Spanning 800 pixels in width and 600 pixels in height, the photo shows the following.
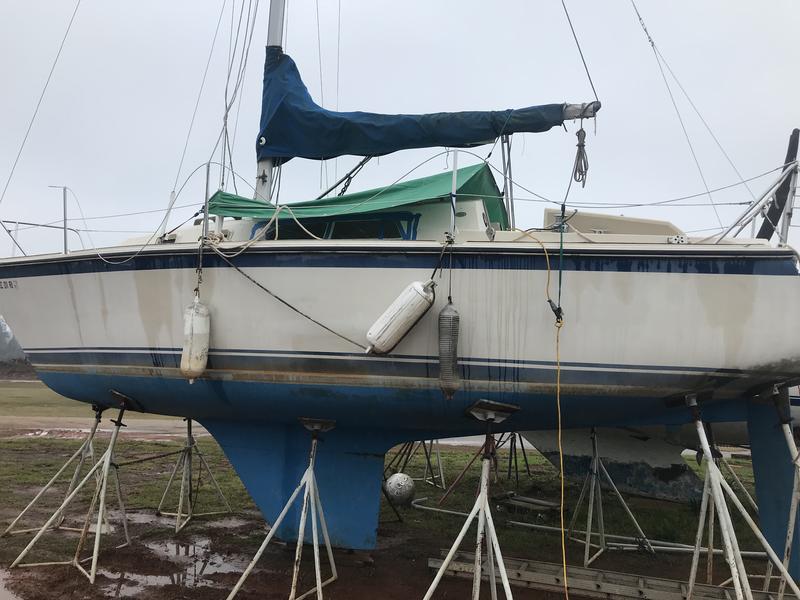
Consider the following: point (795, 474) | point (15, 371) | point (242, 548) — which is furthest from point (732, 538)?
point (15, 371)

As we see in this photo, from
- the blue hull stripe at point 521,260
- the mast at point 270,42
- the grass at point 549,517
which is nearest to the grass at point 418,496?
the grass at point 549,517

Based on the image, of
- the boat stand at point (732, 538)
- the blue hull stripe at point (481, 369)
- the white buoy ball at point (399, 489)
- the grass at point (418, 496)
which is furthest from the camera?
the white buoy ball at point (399, 489)

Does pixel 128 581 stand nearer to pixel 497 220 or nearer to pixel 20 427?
pixel 497 220

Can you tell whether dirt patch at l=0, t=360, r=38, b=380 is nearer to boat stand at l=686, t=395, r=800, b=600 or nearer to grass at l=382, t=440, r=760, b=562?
grass at l=382, t=440, r=760, b=562

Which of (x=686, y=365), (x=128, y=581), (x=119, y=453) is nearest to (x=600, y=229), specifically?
(x=686, y=365)

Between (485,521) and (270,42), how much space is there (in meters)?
5.96

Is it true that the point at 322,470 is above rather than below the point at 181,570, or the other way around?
above

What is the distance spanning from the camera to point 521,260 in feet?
18.0

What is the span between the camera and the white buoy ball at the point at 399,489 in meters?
8.88

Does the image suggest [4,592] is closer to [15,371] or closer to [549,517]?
[549,517]

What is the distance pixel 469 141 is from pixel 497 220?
1233 mm

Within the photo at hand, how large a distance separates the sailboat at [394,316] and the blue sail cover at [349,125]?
22 mm

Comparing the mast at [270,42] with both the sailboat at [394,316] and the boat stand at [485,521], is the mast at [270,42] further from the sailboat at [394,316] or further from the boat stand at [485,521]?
the boat stand at [485,521]

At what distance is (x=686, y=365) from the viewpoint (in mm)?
5371
